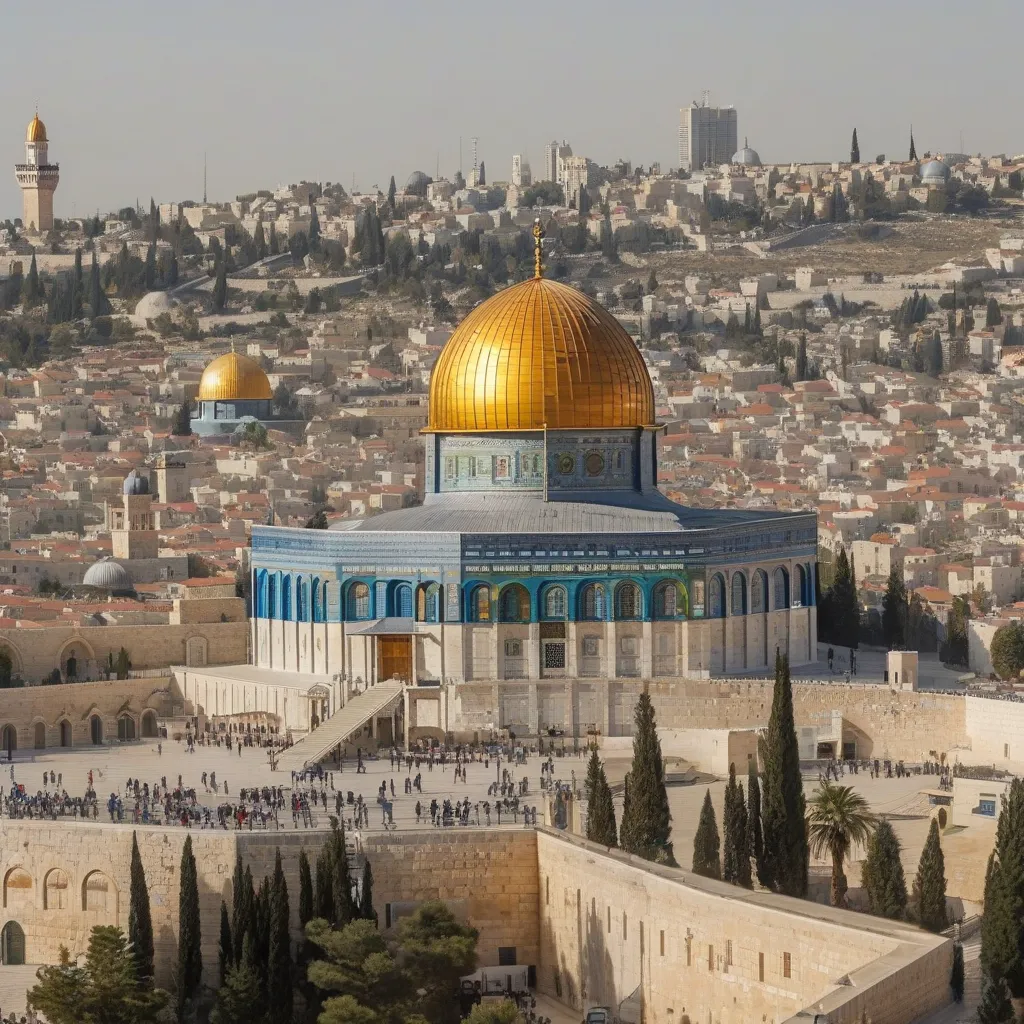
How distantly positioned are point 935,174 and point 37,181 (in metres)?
41.4

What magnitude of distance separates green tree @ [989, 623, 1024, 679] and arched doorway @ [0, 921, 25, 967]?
1858cm

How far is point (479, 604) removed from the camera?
168 ft

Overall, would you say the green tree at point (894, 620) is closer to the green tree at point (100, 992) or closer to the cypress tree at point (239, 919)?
the cypress tree at point (239, 919)

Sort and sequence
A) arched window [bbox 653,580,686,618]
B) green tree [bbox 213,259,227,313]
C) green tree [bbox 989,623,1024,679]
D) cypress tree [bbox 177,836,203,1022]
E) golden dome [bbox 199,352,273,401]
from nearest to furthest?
cypress tree [bbox 177,836,203,1022] → arched window [bbox 653,580,686,618] → green tree [bbox 989,623,1024,679] → golden dome [bbox 199,352,273,401] → green tree [bbox 213,259,227,313]

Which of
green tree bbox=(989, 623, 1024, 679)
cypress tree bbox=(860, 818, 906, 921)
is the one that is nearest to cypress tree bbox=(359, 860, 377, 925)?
cypress tree bbox=(860, 818, 906, 921)

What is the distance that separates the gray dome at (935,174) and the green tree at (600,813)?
4884 inches

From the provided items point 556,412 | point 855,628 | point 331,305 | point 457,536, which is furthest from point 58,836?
point 331,305

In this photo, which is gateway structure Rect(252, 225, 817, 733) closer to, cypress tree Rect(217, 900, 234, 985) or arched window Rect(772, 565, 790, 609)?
arched window Rect(772, 565, 790, 609)

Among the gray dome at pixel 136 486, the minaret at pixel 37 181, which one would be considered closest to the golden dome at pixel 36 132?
the minaret at pixel 37 181

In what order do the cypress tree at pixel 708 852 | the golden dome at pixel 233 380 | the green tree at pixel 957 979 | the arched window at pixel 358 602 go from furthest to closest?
the golden dome at pixel 233 380 → the arched window at pixel 358 602 → the cypress tree at pixel 708 852 → the green tree at pixel 957 979

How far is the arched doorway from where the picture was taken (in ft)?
139

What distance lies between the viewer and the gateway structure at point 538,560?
51031 mm

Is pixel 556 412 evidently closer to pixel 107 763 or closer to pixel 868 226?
pixel 107 763

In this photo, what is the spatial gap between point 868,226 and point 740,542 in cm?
10305
